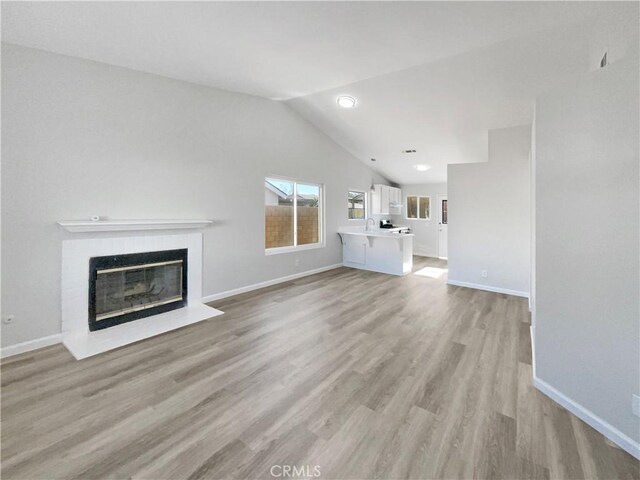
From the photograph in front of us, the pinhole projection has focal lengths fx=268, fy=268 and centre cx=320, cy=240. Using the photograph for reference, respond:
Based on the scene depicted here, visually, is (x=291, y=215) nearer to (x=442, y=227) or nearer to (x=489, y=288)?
(x=489, y=288)

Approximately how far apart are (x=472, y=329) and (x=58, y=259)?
4.45 meters

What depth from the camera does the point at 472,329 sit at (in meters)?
3.03

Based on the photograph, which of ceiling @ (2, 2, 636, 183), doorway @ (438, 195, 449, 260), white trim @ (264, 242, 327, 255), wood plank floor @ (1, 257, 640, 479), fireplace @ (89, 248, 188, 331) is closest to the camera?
wood plank floor @ (1, 257, 640, 479)

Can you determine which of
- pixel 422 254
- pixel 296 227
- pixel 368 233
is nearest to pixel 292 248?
pixel 296 227

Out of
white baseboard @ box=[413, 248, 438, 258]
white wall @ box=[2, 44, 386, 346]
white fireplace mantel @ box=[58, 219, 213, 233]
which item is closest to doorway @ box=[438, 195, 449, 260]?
white baseboard @ box=[413, 248, 438, 258]

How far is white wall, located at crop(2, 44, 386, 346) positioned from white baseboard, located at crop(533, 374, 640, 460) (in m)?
3.84

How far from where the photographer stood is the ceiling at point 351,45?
214 cm

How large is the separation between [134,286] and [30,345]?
101 cm

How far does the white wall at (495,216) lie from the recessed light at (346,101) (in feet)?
6.81

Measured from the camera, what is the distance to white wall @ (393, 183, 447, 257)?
8.01 m

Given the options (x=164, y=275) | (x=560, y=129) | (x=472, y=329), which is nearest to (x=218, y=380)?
(x=164, y=275)

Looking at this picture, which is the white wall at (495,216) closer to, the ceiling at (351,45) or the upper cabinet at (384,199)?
the ceiling at (351,45)

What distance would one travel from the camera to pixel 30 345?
2.55m

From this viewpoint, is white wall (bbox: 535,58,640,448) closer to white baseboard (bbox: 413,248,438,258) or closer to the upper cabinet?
the upper cabinet
